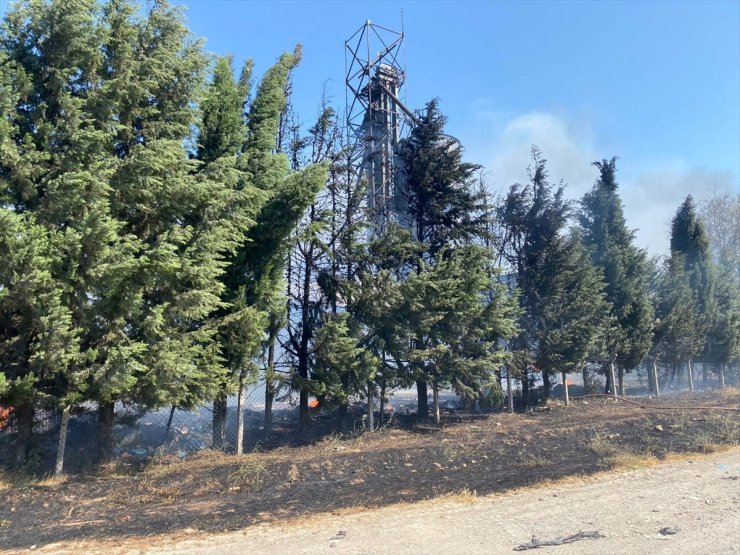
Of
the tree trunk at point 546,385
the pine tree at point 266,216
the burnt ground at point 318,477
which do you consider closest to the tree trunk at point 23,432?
the burnt ground at point 318,477

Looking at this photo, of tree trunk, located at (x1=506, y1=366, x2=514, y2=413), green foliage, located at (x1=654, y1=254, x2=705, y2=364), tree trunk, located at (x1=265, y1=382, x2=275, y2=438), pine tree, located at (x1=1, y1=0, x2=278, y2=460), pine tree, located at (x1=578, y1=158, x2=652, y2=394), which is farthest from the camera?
green foliage, located at (x1=654, y1=254, x2=705, y2=364)

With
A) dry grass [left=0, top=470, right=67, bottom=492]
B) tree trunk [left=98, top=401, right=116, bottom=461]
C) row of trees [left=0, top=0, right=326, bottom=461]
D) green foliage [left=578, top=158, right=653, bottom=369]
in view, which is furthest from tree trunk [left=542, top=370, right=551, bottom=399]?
dry grass [left=0, top=470, right=67, bottom=492]

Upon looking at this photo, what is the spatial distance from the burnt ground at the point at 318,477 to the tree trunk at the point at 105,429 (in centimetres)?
34

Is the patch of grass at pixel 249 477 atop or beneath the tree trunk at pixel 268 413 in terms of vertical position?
beneath

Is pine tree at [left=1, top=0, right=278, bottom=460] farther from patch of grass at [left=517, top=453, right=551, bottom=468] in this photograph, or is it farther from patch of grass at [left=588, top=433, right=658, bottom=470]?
patch of grass at [left=588, top=433, right=658, bottom=470]

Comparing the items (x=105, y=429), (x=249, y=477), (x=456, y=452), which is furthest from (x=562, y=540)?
(x=105, y=429)

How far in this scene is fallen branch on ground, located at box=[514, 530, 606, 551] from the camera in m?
6.07

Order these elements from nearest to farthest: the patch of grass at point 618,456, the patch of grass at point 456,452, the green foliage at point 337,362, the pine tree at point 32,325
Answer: the pine tree at point 32,325 → the patch of grass at point 618,456 → the patch of grass at point 456,452 → the green foliage at point 337,362

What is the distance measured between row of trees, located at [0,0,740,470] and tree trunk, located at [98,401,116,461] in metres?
0.05

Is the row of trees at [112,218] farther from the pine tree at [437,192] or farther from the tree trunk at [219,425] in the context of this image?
the pine tree at [437,192]

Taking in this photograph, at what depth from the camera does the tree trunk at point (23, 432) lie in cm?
1026

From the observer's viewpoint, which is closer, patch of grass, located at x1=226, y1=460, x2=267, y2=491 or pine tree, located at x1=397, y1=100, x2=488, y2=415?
patch of grass, located at x1=226, y1=460, x2=267, y2=491

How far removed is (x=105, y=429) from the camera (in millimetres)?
11219

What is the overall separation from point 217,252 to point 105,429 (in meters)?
4.04
